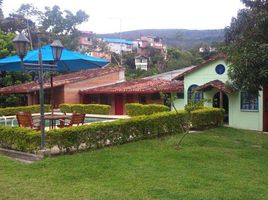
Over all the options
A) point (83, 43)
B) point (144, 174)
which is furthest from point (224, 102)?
point (83, 43)

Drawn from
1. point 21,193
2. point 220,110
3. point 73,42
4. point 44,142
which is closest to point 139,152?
A: point 44,142

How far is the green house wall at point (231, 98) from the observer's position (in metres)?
19.6

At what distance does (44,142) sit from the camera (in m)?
10.2

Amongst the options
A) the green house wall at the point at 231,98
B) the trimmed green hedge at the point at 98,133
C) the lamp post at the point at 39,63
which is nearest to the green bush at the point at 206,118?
the green house wall at the point at 231,98

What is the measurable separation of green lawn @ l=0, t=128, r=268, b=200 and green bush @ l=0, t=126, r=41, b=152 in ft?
2.37

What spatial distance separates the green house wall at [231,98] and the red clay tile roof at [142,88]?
165cm

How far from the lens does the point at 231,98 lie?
67.5ft

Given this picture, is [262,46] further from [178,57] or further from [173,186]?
[178,57]

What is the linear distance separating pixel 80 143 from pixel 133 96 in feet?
59.9

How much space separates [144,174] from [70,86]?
2320 centimetres

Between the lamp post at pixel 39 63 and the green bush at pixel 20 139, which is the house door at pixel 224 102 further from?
the green bush at pixel 20 139

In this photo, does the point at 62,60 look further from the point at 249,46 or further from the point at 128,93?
the point at 128,93

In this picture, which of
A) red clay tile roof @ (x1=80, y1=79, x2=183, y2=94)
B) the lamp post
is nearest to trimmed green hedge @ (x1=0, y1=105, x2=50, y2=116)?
red clay tile roof @ (x1=80, y1=79, x2=183, y2=94)

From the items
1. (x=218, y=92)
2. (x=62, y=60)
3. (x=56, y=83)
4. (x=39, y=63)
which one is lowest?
(x=218, y=92)
